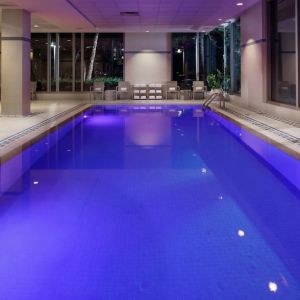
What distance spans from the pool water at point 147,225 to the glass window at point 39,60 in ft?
44.6

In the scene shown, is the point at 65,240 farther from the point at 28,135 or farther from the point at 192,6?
the point at 192,6

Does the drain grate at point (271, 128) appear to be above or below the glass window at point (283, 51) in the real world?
below

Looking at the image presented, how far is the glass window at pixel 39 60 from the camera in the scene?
66.8 feet

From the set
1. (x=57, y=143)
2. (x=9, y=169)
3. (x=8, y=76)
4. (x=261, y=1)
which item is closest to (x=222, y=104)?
(x=261, y=1)

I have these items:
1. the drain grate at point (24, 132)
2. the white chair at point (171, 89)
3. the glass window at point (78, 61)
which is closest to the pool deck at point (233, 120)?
the drain grate at point (24, 132)

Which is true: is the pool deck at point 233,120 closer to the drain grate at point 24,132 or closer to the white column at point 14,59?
the drain grate at point 24,132

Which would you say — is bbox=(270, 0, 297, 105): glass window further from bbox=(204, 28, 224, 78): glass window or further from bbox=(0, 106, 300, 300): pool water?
bbox=(204, 28, 224, 78): glass window

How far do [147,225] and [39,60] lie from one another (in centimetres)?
1797

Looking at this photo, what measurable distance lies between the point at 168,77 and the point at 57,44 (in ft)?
16.6

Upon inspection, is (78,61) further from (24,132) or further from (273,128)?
(273,128)

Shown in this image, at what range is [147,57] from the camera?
20.2 meters

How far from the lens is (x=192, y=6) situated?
38.0ft

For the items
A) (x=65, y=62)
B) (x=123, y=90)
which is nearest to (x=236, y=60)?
(x=123, y=90)

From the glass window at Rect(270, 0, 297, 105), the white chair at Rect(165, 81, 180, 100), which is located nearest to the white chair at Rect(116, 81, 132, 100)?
the white chair at Rect(165, 81, 180, 100)
